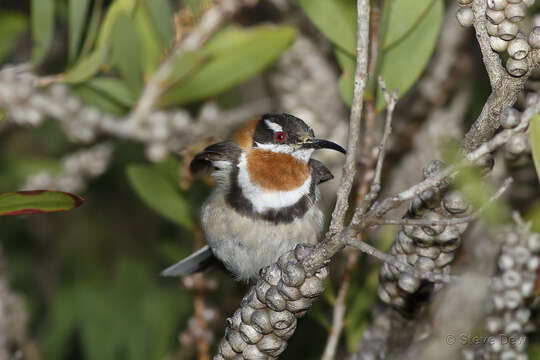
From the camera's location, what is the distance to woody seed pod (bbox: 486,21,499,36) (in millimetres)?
1326

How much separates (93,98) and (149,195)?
16.6 inches

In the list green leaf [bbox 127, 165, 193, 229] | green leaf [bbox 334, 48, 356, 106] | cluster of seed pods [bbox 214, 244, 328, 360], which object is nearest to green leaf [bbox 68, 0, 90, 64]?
green leaf [bbox 127, 165, 193, 229]

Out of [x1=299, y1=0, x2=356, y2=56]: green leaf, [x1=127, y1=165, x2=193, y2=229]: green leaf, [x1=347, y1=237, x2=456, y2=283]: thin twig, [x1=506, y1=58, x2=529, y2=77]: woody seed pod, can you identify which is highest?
[x1=506, y1=58, x2=529, y2=77]: woody seed pod

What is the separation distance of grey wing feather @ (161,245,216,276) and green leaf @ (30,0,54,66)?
836 millimetres

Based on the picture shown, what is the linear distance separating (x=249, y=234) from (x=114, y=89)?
27.0 inches

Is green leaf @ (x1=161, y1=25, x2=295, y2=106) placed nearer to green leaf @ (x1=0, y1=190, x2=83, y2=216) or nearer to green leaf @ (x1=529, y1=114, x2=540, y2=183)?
green leaf @ (x1=0, y1=190, x2=83, y2=216)

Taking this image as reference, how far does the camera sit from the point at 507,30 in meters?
1.31

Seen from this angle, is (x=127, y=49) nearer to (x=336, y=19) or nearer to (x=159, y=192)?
(x=159, y=192)

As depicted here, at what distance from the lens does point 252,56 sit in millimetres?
2291

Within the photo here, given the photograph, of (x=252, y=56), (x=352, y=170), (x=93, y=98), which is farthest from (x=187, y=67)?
(x=352, y=170)

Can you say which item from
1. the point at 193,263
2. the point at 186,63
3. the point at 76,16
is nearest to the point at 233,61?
the point at 186,63

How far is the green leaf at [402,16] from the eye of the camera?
1.77 meters

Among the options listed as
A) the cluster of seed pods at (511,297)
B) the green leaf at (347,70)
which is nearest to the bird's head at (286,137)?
the green leaf at (347,70)

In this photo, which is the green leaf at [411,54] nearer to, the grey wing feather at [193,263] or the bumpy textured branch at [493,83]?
the bumpy textured branch at [493,83]
